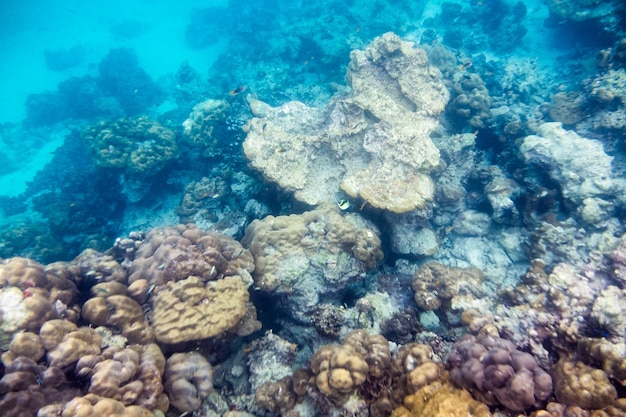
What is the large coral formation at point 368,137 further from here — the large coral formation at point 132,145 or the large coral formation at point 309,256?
the large coral formation at point 132,145

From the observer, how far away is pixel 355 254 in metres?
6.19

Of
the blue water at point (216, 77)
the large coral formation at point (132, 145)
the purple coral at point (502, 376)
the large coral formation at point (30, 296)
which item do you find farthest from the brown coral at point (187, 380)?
the large coral formation at point (132, 145)

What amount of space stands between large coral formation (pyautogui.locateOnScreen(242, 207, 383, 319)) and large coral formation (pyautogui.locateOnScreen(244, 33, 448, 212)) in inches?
35.3

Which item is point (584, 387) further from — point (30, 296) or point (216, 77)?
point (216, 77)

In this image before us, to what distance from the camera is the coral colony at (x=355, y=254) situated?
11.6ft

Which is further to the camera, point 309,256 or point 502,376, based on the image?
point 309,256

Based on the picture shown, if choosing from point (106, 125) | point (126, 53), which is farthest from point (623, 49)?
point (126, 53)

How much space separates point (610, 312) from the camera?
13.4ft

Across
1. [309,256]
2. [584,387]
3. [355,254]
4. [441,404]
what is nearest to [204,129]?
[309,256]

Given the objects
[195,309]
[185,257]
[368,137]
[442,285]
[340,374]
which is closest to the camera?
[340,374]

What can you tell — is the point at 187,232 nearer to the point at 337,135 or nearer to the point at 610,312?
the point at 337,135

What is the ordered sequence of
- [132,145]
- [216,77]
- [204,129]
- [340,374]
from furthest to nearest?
[216,77]
[132,145]
[204,129]
[340,374]

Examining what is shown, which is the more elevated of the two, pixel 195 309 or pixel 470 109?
pixel 470 109

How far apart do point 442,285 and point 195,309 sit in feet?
14.5
